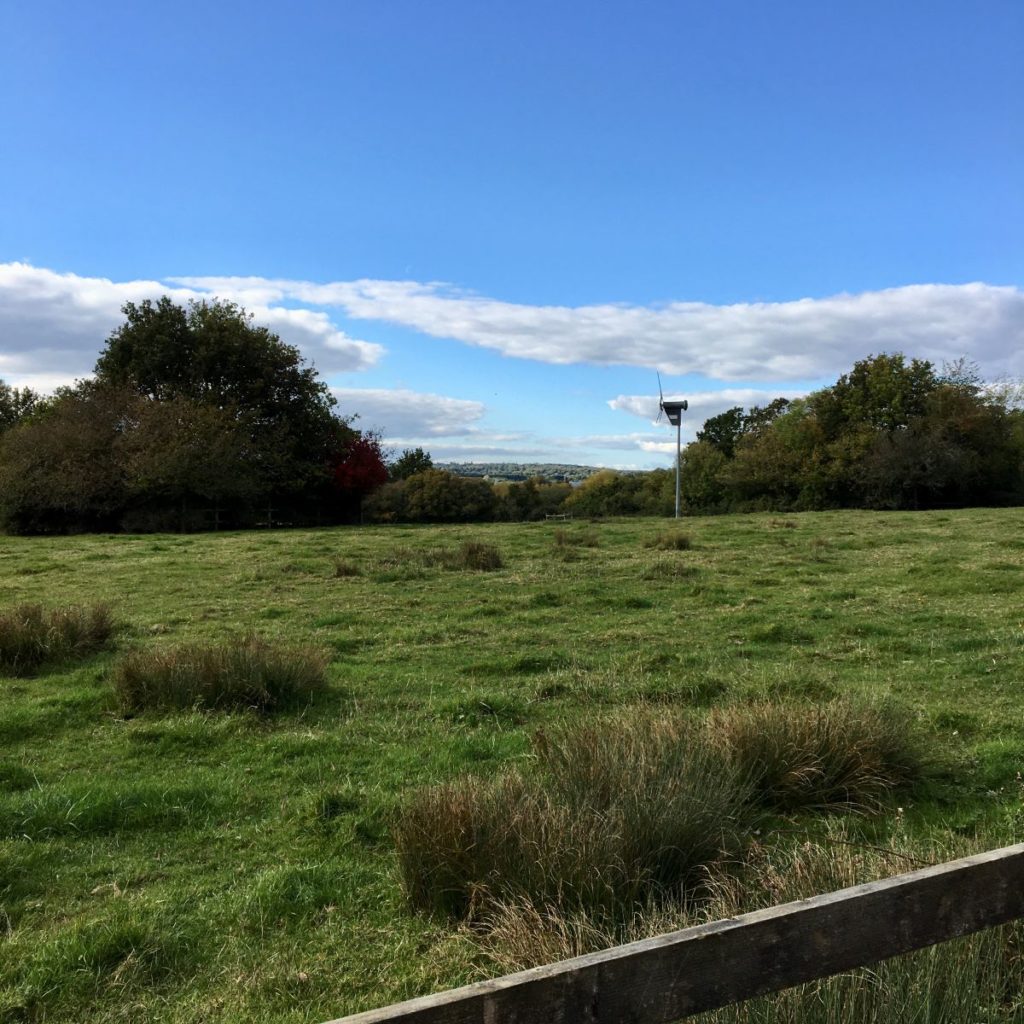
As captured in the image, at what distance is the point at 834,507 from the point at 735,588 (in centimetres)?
4082

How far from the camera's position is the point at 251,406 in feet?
143

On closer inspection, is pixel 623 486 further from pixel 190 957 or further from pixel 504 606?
pixel 190 957

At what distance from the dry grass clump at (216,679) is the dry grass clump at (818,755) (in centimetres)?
439

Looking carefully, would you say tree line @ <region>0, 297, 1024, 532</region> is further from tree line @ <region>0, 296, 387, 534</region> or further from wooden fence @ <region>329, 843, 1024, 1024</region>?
wooden fence @ <region>329, 843, 1024, 1024</region>

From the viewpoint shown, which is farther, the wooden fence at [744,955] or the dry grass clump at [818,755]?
the dry grass clump at [818,755]

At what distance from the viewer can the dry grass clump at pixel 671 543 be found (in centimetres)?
2305

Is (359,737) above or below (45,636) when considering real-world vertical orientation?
below

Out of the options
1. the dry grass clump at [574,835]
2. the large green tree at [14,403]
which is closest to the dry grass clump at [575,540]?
the dry grass clump at [574,835]

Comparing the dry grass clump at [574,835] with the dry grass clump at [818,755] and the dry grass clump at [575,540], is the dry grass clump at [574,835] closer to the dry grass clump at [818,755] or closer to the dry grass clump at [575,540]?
the dry grass clump at [818,755]

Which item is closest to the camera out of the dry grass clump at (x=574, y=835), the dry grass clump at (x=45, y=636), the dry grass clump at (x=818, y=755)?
the dry grass clump at (x=574, y=835)

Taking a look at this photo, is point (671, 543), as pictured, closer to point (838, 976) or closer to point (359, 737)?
point (359, 737)

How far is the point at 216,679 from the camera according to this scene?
804 centimetres

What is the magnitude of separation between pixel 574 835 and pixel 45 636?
8.70 m

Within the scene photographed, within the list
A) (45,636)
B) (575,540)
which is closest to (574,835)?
(45,636)
